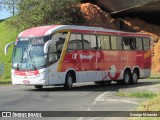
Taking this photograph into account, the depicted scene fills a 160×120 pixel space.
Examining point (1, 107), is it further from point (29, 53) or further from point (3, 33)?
point (3, 33)

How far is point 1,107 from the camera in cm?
1515

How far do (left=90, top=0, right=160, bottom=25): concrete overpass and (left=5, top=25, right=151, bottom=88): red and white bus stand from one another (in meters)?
13.6

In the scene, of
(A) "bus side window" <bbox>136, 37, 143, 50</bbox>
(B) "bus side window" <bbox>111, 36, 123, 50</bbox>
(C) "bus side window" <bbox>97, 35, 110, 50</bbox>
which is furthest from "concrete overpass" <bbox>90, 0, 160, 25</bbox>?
(C) "bus side window" <bbox>97, 35, 110, 50</bbox>

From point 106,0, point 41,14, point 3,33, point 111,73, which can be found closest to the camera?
point 111,73

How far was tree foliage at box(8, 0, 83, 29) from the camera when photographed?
4344 centimetres

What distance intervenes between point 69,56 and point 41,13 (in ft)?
66.6

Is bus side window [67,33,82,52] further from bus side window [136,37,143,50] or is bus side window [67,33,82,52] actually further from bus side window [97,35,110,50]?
bus side window [136,37,143,50]

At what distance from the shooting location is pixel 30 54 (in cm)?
2292

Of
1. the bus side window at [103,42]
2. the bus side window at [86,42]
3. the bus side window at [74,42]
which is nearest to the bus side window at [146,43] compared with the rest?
the bus side window at [103,42]

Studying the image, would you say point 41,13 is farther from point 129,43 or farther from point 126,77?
point 126,77

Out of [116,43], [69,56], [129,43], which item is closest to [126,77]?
[129,43]

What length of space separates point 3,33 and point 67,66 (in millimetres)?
30268

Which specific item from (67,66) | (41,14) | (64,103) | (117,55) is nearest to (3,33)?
(41,14)

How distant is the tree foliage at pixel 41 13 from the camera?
4344cm
